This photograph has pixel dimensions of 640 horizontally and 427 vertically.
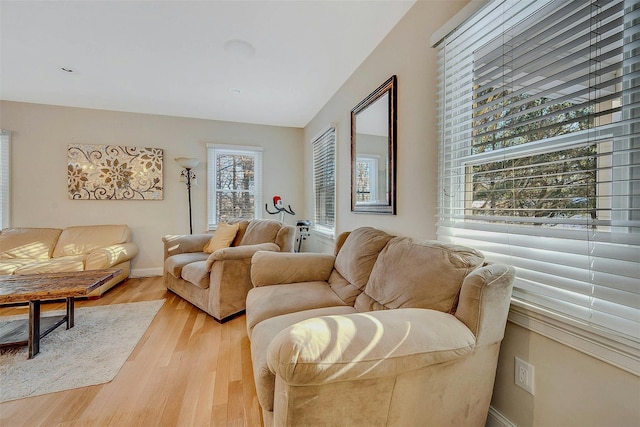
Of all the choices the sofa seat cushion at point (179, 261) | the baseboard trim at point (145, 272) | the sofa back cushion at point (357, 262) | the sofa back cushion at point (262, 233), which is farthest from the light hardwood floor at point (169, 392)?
the baseboard trim at point (145, 272)

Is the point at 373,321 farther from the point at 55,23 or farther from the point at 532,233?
the point at 55,23

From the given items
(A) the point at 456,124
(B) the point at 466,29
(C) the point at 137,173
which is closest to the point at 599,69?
(A) the point at 456,124

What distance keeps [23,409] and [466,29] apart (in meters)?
3.07

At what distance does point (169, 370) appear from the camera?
1.69 meters

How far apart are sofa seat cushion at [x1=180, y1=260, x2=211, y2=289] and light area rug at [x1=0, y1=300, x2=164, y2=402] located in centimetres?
49

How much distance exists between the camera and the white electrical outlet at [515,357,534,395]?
3.38 feet

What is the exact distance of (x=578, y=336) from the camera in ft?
2.86

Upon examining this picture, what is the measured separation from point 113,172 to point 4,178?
1179mm

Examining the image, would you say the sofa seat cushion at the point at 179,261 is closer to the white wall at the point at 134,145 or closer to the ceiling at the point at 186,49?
the white wall at the point at 134,145

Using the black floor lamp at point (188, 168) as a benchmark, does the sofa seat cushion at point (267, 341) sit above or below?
below

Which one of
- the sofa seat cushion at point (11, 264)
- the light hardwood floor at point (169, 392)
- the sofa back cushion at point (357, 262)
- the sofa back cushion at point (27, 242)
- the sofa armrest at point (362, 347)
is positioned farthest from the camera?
the sofa back cushion at point (27, 242)

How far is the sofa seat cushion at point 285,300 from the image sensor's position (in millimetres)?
1470

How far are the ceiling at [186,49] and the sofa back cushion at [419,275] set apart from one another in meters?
1.64

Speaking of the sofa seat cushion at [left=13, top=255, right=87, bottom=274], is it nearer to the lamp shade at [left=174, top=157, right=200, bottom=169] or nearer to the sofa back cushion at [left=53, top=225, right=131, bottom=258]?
the sofa back cushion at [left=53, top=225, right=131, bottom=258]
